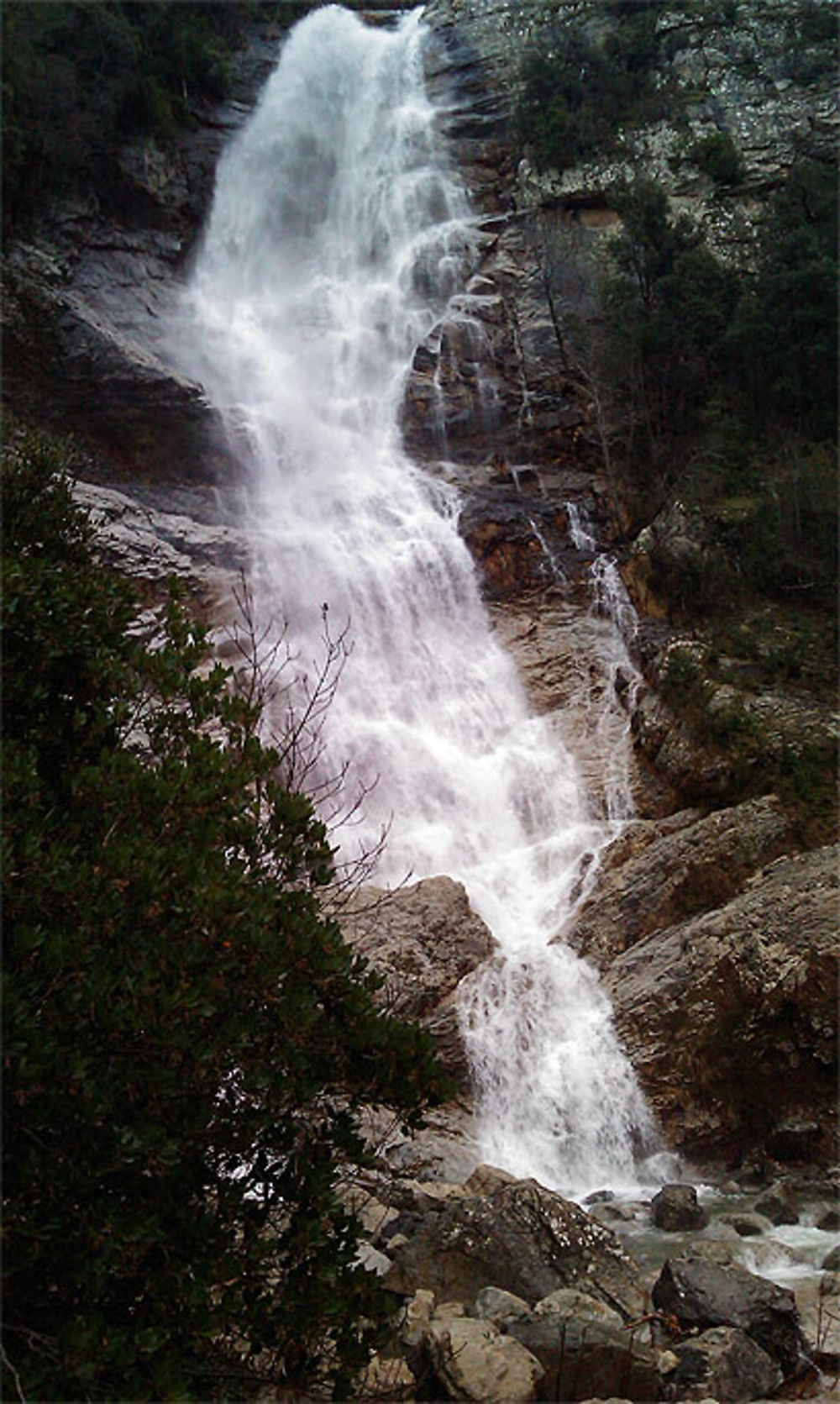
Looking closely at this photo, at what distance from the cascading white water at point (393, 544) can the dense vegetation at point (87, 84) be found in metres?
2.40

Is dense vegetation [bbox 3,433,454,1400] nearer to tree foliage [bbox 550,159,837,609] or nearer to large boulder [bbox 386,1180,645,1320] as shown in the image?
large boulder [bbox 386,1180,645,1320]

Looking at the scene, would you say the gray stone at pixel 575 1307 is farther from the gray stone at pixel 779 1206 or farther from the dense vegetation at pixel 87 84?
the dense vegetation at pixel 87 84

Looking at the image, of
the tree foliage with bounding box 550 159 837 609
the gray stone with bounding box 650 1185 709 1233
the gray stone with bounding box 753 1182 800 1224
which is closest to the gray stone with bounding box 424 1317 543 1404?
the gray stone with bounding box 650 1185 709 1233

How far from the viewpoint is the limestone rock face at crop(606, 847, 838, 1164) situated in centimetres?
1043

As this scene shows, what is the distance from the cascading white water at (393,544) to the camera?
1135cm

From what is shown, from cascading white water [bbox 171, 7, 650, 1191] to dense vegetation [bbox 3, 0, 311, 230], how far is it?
2403mm

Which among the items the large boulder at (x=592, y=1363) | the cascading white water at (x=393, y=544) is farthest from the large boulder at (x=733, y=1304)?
the cascading white water at (x=393, y=544)

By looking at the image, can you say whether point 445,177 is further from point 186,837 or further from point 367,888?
point 186,837

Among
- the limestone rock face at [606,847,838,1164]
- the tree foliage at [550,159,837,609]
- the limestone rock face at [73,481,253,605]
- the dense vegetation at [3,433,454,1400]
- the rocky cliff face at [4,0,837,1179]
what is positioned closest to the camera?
the dense vegetation at [3,433,454,1400]

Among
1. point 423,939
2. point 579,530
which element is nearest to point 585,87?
point 579,530

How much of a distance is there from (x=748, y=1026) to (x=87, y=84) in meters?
24.9

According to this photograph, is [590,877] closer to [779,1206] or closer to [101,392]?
[779,1206]

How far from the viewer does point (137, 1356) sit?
122 inches

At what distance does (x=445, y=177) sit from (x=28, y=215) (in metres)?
11.9
